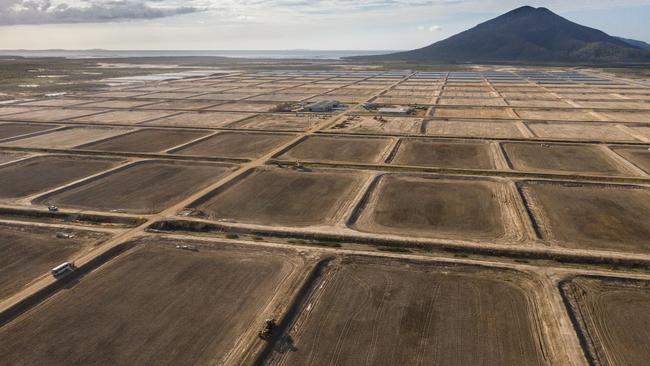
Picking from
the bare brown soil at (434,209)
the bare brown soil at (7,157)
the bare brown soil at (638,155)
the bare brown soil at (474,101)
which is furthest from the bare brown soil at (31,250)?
the bare brown soil at (474,101)

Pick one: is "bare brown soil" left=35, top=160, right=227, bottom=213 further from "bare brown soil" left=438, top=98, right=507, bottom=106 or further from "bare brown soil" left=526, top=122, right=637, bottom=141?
"bare brown soil" left=438, top=98, right=507, bottom=106

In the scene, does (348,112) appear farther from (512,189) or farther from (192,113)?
(512,189)

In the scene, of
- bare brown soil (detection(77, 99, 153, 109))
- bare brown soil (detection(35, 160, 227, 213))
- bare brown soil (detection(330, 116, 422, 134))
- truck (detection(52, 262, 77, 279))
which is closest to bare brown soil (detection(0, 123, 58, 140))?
bare brown soil (detection(77, 99, 153, 109))

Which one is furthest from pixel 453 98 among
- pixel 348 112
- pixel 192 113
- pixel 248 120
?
pixel 192 113

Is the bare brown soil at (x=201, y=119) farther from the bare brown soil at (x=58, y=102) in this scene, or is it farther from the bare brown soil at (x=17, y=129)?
the bare brown soil at (x=58, y=102)

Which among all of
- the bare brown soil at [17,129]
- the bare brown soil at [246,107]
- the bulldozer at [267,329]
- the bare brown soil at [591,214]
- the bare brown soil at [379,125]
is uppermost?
the bare brown soil at [246,107]

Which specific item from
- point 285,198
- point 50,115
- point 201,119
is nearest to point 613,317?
point 285,198
